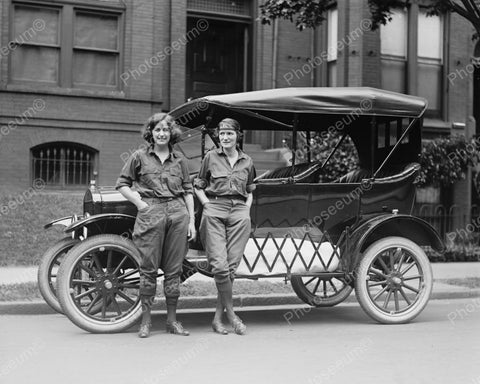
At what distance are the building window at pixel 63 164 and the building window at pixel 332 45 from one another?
605cm

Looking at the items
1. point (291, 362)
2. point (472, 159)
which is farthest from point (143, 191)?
point (472, 159)

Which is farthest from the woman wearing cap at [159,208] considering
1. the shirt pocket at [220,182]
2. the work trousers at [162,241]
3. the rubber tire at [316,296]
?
the rubber tire at [316,296]

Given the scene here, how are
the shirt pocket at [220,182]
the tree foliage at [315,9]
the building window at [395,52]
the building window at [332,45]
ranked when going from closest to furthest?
the shirt pocket at [220,182] < the tree foliage at [315,9] < the building window at [395,52] < the building window at [332,45]

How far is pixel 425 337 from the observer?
6.91m

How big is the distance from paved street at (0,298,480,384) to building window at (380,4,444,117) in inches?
404

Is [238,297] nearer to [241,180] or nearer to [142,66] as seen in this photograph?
[241,180]

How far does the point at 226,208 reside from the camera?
7.07 meters

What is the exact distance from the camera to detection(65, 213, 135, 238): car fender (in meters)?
6.90

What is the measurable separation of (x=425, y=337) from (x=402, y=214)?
1.41 m

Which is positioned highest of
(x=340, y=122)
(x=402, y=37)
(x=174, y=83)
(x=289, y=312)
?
(x=402, y=37)

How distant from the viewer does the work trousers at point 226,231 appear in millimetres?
6914

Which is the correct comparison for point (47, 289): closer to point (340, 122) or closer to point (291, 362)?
point (291, 362)

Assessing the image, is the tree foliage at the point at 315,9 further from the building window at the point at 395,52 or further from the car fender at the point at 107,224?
the car fender at the point at 107,224

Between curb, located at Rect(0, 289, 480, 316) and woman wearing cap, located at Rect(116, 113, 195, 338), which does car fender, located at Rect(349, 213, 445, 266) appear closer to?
curb, located at Rect(0, 289, 480, 316)
